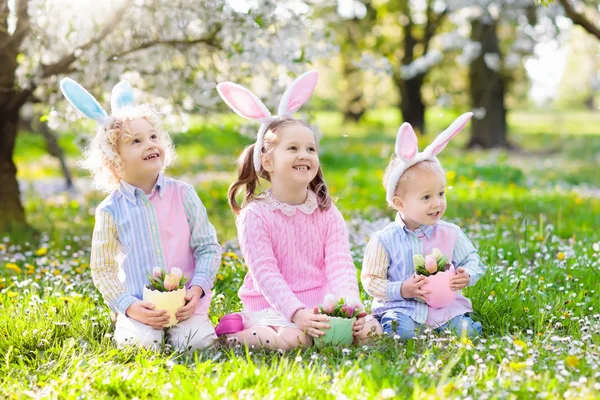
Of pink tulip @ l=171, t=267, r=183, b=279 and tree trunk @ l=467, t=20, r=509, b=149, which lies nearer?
pink tulip @ l=171, t=267, r=183, b=279

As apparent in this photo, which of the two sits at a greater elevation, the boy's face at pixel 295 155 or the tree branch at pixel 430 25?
→ the tree branch at pixel 430 25

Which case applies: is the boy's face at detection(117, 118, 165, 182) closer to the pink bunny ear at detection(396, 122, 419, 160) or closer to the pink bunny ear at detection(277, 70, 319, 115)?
the pink bunny ear at detection(277, 70, 319, 115)

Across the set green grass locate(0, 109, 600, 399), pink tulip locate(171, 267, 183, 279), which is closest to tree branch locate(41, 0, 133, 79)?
green grass locate(0, 109, 600, 399)

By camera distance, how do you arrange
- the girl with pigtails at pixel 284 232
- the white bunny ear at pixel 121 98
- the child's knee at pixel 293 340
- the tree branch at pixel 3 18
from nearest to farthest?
the child's knee at pixel 293 340, the girl with pigtails at pixel 284 232, the white bunny ear at pixel 121 98, the tree branch at pixel 3 18

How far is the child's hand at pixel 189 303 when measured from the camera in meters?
3.73

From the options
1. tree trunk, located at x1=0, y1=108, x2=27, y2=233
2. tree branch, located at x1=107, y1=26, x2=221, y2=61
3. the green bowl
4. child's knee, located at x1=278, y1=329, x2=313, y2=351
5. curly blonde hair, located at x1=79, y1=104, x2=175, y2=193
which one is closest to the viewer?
the green bowl

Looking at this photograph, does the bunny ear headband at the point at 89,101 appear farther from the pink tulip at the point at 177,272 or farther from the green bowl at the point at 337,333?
the green bowl at the point at 337,333

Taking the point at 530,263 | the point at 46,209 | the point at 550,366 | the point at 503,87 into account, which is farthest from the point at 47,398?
the point at 503,87

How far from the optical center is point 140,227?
3910 millimetres

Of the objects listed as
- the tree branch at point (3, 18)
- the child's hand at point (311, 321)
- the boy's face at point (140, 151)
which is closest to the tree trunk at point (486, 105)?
the tree branch at point (3, 18)

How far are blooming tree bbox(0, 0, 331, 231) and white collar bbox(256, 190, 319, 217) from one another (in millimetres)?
2044

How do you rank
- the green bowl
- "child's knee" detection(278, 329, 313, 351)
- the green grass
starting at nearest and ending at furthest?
the green grass < the green bowl < "child's knee" detection(278, 329, 313, 351)

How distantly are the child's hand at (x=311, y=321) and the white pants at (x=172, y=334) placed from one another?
0.46 m

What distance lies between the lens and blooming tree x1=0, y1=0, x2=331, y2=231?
19.3ft
